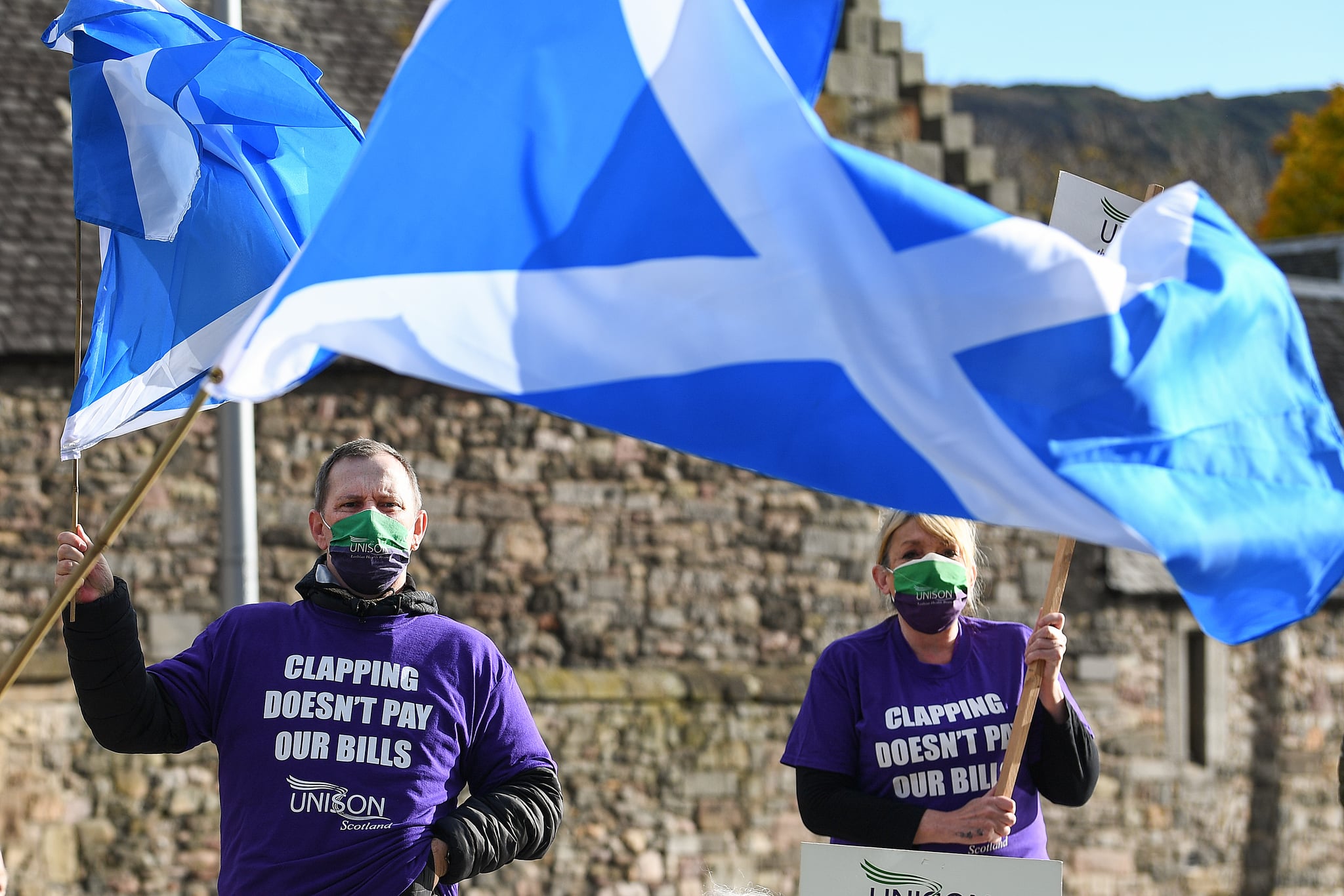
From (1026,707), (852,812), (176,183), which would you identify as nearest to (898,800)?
(852,812)

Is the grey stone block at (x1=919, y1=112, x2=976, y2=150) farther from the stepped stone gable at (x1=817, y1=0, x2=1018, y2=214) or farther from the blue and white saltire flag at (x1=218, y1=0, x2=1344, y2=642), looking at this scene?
the blue and white saltire flag at (x1=218, y1=0, x2=1344, y2=642)

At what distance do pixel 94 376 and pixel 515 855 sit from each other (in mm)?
1703

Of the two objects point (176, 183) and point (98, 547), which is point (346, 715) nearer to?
point (98, 547)

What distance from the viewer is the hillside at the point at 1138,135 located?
155 ft

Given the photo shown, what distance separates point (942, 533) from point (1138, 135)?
223ft

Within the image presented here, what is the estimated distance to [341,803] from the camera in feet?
11.3

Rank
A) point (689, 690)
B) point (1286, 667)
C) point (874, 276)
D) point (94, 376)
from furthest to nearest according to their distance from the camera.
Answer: point (1286, 667) → point (689, 690) → point (94, 376) → point (874, 276)

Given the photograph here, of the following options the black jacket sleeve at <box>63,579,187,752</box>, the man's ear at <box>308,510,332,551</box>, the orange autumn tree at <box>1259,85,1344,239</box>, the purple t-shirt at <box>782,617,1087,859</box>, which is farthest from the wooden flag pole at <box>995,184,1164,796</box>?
the orange autumn tree at <box>1259,85,1344,239</box>

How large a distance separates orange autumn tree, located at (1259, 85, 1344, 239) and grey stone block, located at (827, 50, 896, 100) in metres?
22.9

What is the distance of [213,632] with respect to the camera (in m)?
3.68

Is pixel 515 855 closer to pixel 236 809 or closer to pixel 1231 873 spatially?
pixel 236 809

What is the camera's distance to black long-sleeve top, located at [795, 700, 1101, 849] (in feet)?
12.1

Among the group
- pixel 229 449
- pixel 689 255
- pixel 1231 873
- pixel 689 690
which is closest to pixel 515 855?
pixel 689 255

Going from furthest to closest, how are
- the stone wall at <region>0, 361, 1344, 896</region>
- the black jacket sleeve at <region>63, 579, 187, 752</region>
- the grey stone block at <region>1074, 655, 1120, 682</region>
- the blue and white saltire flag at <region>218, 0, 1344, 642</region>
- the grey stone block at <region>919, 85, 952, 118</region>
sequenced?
1. the grey stone block at <region>1074, 655, 1120, 682</region>
2. the grey stone block at <region>919, 85, 952, 118</region>
3. the stone wall at <region>0, 361, 1344, 896</region>
4. the black jacket sleeve at <region>63, 579, 187, 752</region>
5. the blue and white saltire flag at <region>218, 0, 1344, 642</region>
